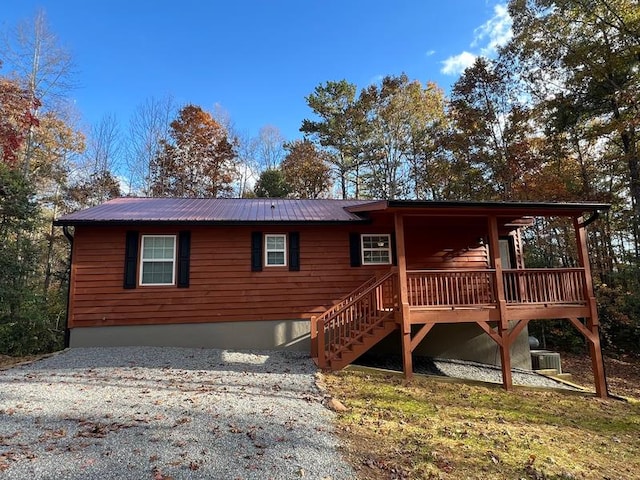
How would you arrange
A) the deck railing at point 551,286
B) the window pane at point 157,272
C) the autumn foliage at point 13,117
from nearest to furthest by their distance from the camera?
the deck railing at point 551,286, the window pane at point 157,272, the autumn foliage at point 13,117

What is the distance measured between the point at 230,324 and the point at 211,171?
Answer: 658 inches

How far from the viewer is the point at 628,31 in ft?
40.7

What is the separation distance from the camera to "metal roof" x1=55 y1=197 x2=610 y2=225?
754 cm

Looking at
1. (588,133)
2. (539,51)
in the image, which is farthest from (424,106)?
(588,133)

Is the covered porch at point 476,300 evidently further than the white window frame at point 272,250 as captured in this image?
No

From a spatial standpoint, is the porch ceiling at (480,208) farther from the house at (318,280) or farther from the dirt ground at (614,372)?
the dirt ground at (614,372)

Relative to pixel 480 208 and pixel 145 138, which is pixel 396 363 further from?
pixel 145 138

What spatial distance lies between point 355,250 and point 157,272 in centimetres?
508

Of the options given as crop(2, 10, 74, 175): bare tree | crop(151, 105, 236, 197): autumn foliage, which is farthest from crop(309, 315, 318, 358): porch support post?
crop(151, 105, 236, 197): autumn foliage

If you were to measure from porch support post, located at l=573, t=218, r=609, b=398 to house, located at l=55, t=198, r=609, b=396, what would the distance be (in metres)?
0.03

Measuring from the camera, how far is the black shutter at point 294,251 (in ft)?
30.6

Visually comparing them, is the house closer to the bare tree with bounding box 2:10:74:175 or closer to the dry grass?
the dry grass

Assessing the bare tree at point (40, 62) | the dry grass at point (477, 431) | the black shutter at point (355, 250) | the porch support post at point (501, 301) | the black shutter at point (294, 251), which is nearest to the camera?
the dry grass at point (477, 431)

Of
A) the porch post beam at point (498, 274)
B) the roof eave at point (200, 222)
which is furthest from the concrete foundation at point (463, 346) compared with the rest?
the roof eave at point (200, 222)
